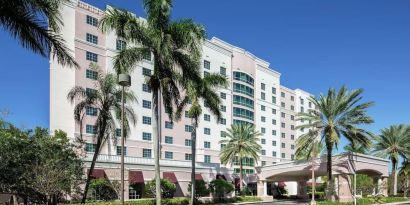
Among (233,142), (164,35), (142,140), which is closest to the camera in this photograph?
(164,35)

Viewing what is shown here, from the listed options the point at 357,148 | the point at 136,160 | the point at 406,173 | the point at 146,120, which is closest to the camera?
the point at 136,160

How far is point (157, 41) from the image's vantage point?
95.2 feet

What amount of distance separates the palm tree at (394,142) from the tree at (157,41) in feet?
127

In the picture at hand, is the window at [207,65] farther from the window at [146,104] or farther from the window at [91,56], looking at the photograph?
the window at [91,56]

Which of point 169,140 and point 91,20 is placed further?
point 169,140

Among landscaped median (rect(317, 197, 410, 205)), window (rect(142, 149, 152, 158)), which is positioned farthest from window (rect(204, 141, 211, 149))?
landscaped median (rect(317, 197, 410, 205))

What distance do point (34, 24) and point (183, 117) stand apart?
5604cm

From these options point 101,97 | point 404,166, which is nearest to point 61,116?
point 101,97

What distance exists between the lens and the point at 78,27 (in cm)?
5559

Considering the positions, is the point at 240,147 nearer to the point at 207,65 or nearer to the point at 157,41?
the point at 207,65

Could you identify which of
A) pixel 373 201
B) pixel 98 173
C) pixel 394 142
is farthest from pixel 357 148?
pixel 98 173

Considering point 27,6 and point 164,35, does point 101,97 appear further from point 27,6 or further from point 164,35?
point 27,6

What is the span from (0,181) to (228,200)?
31.6 m

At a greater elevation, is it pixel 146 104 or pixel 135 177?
pixel 146 104
